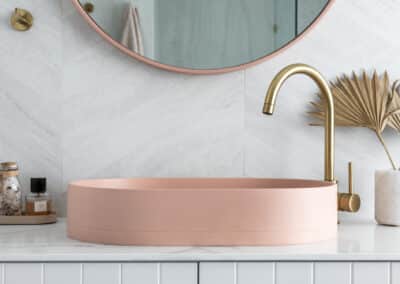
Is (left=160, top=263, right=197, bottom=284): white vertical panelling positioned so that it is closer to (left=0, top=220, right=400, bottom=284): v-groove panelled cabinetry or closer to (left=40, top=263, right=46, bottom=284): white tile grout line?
(left=0, top=220, right=400, bottom=284): v-groove panelled cabinetry

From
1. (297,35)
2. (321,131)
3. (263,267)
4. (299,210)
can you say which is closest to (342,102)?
(321,131)

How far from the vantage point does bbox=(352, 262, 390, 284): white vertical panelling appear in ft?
3.27

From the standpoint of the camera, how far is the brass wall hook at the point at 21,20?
145cm

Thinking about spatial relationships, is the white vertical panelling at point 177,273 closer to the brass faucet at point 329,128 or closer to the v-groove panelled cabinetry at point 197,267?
the v-groove panelled cabinetry at point 197,267

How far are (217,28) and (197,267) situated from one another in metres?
0.67

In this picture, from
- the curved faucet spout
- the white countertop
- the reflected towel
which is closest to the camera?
the white countertop

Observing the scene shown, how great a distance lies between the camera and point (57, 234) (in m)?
1.21

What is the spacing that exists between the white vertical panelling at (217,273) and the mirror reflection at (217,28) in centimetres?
60

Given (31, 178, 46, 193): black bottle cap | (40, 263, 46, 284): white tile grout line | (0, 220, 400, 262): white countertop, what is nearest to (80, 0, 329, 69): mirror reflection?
(31, 178, 46, 193): black bottle cap

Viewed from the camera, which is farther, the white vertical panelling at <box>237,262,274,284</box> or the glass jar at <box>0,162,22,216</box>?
the glass jar at <box>0,162,22,216</box>

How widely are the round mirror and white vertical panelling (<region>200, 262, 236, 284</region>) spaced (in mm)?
593

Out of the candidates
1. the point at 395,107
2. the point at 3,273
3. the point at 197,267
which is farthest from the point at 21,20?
the point at 395,107

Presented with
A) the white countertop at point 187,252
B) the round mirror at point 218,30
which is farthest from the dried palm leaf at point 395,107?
the white countertop at point 187,252

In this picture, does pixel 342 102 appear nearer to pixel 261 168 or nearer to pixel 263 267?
pixel 261 168
